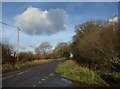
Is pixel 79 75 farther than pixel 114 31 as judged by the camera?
Yes

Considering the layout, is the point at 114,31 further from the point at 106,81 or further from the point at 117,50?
the point at 106,81

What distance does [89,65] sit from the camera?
39125 millimetres

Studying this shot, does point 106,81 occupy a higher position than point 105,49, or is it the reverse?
point 105,49

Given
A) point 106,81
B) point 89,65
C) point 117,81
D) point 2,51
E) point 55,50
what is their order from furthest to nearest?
1. point 55,50
2. point 2,51
3. point 89,65
4. point 106,81
5. point 117,81

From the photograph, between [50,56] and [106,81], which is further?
[50,56]

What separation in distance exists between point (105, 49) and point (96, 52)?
318 centimetres

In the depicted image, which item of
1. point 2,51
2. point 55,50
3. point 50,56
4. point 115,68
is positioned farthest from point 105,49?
point 55,50

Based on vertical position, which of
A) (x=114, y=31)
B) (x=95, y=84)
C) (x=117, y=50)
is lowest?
(x=95, y=84)

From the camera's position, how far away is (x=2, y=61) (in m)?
47.8

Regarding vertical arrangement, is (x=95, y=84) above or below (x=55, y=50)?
below

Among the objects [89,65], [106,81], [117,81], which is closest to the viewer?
[117,81]

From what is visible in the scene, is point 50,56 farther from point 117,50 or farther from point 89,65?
point 117,50

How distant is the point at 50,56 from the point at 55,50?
16190mm

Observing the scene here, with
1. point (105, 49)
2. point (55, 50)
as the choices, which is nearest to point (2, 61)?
point (105, 49)
